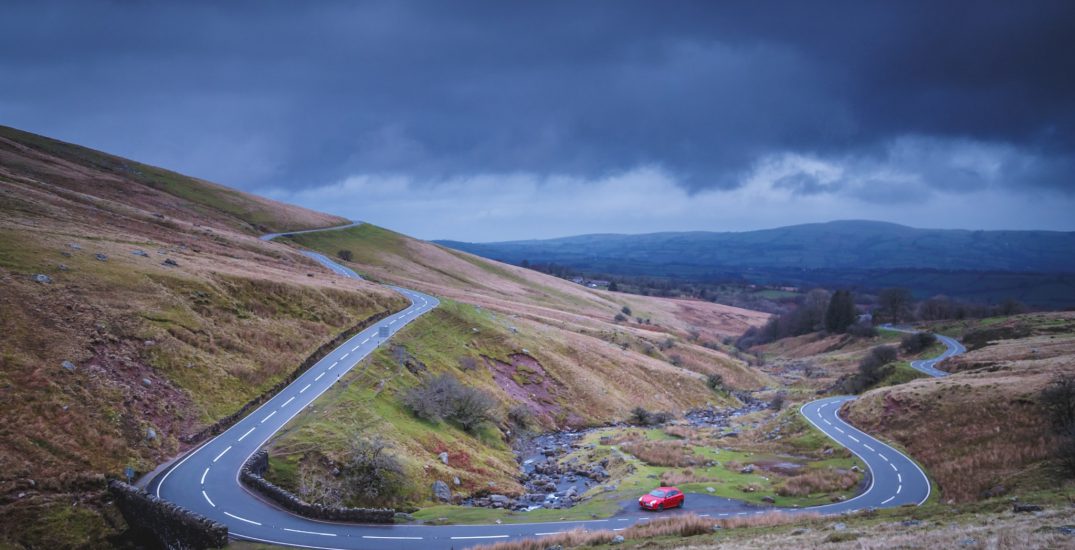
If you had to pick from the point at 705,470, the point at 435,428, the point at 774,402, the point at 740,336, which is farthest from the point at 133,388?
the point at 740,336

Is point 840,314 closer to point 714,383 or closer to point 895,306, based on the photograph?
point 895,306

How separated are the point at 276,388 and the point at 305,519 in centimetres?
1712

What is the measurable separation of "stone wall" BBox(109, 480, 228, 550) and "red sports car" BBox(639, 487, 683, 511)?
20207 mm

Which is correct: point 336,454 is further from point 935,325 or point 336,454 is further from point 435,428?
point 935,325

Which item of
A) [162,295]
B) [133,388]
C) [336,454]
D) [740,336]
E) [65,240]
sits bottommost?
[740,336]

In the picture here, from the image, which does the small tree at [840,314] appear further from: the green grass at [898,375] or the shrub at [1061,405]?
the shrub at [1061,405]

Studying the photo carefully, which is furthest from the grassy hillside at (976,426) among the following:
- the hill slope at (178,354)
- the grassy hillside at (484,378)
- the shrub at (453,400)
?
the shrub at (453,400)

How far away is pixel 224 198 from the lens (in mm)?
146750

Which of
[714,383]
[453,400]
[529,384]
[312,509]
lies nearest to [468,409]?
[453,400]

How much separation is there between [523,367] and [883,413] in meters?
35.7

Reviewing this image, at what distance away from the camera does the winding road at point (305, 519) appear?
938 inches

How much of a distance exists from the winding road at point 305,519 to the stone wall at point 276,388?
0.47 meters

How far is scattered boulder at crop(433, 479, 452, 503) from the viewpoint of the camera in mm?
31906

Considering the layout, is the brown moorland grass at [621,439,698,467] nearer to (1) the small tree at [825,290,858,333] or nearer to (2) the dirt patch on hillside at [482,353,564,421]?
(2) the dirt patch on hillside at [482,353,564,421]
